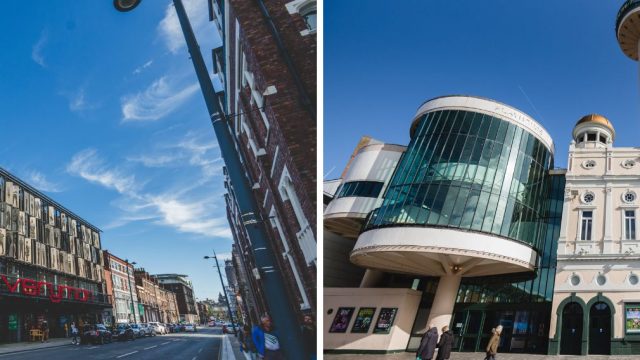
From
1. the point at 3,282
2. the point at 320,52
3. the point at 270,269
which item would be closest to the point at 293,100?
the point at 320,52

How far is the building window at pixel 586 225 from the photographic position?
65.7 ft

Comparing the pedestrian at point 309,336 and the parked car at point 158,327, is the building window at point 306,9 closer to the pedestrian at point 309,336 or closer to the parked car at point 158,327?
the pedestrian at point 309,336

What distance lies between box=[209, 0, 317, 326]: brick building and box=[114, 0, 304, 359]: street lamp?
0.56 ft

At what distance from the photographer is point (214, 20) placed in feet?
26.8

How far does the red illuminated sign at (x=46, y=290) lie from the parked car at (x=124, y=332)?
0.59 metres

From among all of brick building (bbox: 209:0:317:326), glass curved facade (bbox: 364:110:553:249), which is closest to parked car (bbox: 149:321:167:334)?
brick building (bbox: 209:0:317:326)

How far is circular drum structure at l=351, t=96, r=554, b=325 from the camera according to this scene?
18.6m

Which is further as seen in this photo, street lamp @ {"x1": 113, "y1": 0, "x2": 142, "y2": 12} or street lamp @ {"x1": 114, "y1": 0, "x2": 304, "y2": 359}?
street lamp @ {"x1": 114, "y1": 0, "x2": 304, "y2": 359}

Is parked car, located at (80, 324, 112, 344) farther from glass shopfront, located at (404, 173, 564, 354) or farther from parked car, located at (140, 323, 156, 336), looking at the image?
glass shopfront, located at (404, 173, 564, 354)

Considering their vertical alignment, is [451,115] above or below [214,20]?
above

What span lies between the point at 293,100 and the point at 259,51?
111cm

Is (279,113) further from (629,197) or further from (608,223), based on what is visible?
(629,197)

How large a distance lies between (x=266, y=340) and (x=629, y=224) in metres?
16.9

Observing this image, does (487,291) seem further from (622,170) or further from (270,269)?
(270,269)
